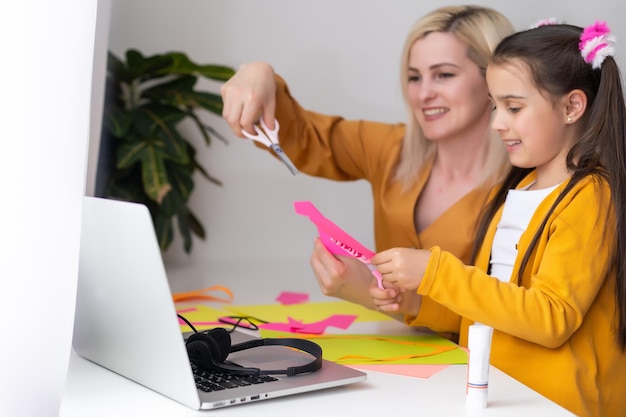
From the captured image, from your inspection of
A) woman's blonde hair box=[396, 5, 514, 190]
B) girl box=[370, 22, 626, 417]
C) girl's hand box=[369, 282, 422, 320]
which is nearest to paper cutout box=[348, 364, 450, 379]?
girl box=[370, 22, 626, 417]

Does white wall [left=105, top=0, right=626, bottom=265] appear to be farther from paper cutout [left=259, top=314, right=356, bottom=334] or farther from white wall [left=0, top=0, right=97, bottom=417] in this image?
white wall [left=0, top=0, right=97, bottom=417]

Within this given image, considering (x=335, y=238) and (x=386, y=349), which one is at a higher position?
(x=335, y=238)

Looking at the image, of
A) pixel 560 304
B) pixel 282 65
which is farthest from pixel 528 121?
pixel 282 65

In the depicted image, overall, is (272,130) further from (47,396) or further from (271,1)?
(271,1)

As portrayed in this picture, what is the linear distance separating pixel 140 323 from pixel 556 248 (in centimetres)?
64

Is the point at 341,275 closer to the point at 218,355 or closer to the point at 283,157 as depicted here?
the point at 283,157

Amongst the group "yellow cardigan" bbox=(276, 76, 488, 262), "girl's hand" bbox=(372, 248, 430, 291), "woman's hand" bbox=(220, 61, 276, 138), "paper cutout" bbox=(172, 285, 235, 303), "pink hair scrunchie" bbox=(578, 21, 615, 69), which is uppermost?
"pink hair scrunchie" bbox=(578, 21, 615, 69)

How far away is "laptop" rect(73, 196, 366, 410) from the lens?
90 cm

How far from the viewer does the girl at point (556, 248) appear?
1.22 meters

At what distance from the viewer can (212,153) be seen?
309 centimetres

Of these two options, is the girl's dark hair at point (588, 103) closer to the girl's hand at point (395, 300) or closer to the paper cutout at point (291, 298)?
the girl's hand at point (395, 300)

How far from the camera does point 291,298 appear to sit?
200cm

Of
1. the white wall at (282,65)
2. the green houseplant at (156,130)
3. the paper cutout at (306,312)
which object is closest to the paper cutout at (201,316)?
the paper cutout at (306,312)

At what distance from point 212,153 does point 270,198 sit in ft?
0.91
